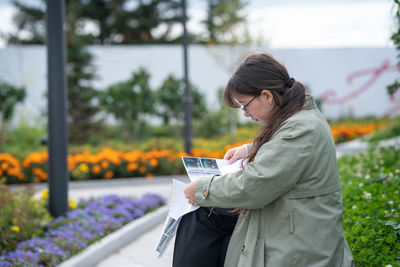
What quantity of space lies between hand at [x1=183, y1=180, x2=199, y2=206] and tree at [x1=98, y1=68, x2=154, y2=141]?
27.4ft

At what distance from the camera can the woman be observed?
1586 millimetres

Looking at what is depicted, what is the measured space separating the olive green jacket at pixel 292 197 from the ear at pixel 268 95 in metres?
0.15

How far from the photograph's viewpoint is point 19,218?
11.6ft

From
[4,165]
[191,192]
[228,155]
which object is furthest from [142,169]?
[191,192]

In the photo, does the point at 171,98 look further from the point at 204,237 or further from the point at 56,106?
the point at 204,237

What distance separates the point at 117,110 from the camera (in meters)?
10.2

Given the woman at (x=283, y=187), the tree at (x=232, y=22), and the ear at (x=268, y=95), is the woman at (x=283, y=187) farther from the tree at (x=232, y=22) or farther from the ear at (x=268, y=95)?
the tree at (x=232, y=22)

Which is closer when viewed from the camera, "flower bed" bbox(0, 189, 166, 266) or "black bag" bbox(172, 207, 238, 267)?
"black bag" bbox(172, 207, 238, 267)

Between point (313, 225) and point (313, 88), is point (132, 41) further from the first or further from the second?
point (313, 225)

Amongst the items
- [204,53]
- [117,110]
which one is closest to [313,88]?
[204,53]

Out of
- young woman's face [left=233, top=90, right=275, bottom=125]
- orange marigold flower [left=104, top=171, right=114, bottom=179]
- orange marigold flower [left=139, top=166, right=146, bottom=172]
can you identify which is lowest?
orange marigold flower [left=104, top=171, right=114, bottom=179]

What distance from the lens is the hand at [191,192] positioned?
5.90ft

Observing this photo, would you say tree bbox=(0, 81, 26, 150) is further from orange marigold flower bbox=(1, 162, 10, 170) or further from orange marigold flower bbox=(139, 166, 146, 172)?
orange marigold flower bbox=(139, 166, 146, 172)

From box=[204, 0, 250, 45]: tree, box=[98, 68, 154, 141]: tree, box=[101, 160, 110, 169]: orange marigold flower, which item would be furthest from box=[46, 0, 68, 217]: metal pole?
box=[204, 0, 250, 45]: tree
